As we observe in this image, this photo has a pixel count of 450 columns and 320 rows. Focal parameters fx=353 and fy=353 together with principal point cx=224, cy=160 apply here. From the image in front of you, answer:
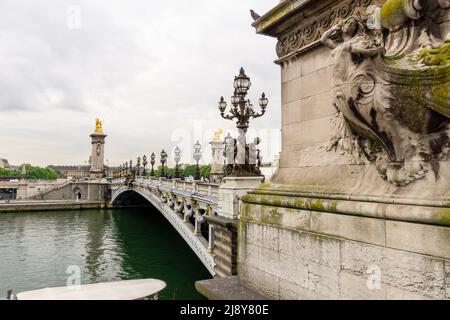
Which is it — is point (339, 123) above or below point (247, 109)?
below

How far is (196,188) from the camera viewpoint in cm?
1791

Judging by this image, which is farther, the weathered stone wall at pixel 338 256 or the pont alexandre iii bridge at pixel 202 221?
the pont alexandre iii bridge at pixel 202 221

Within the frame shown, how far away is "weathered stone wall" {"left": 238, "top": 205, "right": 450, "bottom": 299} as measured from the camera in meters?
2.83

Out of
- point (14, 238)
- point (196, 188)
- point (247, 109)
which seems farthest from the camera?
point (14, 238)

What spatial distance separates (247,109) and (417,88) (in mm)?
8484

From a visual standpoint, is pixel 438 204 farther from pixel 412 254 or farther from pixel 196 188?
pixel 196 188

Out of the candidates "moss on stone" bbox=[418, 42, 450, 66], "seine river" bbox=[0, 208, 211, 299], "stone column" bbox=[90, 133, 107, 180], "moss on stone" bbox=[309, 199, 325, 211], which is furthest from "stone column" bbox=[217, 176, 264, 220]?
"stone column" bbox=[90, 133, 107, 180]

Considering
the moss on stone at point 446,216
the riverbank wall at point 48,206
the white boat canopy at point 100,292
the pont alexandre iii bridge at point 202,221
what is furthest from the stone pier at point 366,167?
the riverbank wall at point 48,206

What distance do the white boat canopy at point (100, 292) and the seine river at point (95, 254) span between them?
468 centimetres

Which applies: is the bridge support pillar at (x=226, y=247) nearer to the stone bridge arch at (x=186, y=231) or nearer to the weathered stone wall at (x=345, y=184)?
the weathered stone wall at (x=345, y=184)

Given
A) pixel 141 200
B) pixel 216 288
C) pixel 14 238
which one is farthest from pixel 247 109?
pixel 141 200

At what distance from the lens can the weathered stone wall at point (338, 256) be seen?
283 centimetres

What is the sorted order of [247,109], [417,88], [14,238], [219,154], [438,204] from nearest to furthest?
[438,204], [417,88], [247,109], [14,238], [219,154]

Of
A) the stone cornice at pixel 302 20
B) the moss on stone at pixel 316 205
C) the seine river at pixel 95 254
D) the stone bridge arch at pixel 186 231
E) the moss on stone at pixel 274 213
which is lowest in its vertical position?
the seine river at pixel 95 254
